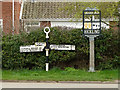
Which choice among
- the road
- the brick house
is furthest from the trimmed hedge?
the brick house

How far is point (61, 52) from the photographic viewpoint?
1312 centimetres

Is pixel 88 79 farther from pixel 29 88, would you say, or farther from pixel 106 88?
pixel 29 88

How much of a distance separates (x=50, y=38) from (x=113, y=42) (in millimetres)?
3270

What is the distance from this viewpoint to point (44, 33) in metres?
13.3

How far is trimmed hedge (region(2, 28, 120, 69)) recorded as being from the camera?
518 inches

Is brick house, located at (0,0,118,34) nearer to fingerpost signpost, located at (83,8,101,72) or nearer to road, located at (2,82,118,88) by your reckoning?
fingerpost signpost, located at (83,8,101,72)

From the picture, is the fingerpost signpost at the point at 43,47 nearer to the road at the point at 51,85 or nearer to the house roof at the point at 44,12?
the road at the point at 51,85

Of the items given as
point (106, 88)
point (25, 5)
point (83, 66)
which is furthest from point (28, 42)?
point (25, 5)

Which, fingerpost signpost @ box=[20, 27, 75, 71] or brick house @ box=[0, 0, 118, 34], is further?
brick house @ box=[0, 0, 118, 34]

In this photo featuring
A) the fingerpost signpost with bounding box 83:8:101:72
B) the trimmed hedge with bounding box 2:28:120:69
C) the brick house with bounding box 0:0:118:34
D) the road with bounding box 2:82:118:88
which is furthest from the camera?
the brick house with bounding box 0:0:118:34

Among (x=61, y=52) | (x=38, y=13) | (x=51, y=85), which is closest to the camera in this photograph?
(x=51, y=85)

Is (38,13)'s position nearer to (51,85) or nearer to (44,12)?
(44,12)

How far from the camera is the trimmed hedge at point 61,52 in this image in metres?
13.1

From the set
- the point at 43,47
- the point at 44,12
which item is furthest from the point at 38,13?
the point at 43,47
